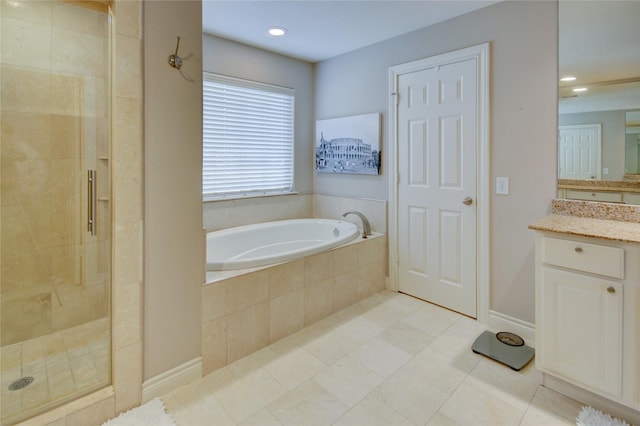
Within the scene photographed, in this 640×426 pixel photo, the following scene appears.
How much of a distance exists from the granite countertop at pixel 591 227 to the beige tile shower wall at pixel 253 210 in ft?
8.00

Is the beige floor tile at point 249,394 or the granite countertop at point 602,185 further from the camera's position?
the granite countertop at point 602,185

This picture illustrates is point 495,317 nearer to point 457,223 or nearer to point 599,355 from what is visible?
point 457,223

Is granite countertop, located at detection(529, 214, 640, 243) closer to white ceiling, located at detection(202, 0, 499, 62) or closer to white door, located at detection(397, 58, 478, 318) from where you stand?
white door, located at detection(397, 58, 478, 318)

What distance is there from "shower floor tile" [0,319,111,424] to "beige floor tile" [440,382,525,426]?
67.7 inches

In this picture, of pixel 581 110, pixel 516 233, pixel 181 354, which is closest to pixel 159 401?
pixel 181 354

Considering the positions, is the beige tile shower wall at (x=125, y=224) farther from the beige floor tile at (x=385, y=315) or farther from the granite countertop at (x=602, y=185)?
the granite countertop at (x=602, y=185)

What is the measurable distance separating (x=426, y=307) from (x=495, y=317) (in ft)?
1.80

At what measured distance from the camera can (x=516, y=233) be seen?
2457 mm

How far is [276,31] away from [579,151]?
8.13 ft

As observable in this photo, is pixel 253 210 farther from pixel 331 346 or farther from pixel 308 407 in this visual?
pixel 308 407

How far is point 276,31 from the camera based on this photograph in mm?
2994

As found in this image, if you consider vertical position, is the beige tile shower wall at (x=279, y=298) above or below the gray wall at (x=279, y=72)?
below

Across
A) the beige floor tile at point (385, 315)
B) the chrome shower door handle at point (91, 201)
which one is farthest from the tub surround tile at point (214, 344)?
the beige floor tile at point (385, 315)

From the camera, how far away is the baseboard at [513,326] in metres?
2.38
